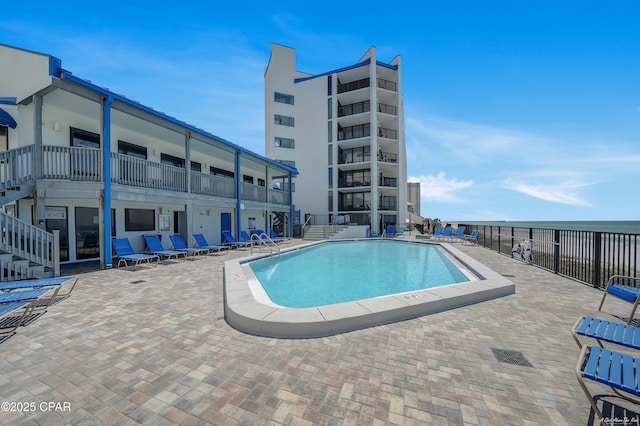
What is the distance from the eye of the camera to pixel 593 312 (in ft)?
15.0

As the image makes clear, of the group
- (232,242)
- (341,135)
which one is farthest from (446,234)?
(232,242)

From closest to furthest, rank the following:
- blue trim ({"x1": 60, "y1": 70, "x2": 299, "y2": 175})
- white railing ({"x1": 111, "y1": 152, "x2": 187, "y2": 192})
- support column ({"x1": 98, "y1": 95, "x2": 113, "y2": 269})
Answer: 1. blue trim ({"x1": 60, "y1": 70, "x2": 299, "y2": 175})
2. support column ({"x1": 98, "y1": 95, "x2": 113, "y2": 269})
3. white railing ({"x1": 111, "y1": 152, "x2": 187, "y2": 192})

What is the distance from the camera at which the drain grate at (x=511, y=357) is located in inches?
117

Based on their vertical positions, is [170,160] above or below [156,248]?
above

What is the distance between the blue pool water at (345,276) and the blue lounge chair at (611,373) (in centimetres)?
466

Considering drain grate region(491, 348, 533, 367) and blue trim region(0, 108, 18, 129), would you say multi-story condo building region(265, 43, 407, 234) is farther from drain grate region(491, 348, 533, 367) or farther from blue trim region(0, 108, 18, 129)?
drain grate region(491, 348, 533, 367)

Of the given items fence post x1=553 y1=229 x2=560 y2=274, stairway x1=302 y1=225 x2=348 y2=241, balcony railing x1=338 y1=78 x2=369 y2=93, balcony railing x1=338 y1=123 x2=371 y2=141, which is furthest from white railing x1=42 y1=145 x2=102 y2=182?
balcony railing x1=338 y1=78 x2=369 y2=93

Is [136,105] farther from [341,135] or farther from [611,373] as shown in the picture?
[341,135]

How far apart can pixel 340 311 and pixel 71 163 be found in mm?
10649

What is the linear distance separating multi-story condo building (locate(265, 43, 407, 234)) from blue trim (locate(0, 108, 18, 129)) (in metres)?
21.5

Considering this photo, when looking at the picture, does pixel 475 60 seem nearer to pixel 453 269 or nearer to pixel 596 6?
pixel 596 6

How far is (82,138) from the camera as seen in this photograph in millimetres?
10539

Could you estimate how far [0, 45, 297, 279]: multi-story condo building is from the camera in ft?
25.9

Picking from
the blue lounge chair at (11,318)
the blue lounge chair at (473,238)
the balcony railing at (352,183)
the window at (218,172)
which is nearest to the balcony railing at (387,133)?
the balcony railing at (352,183)
